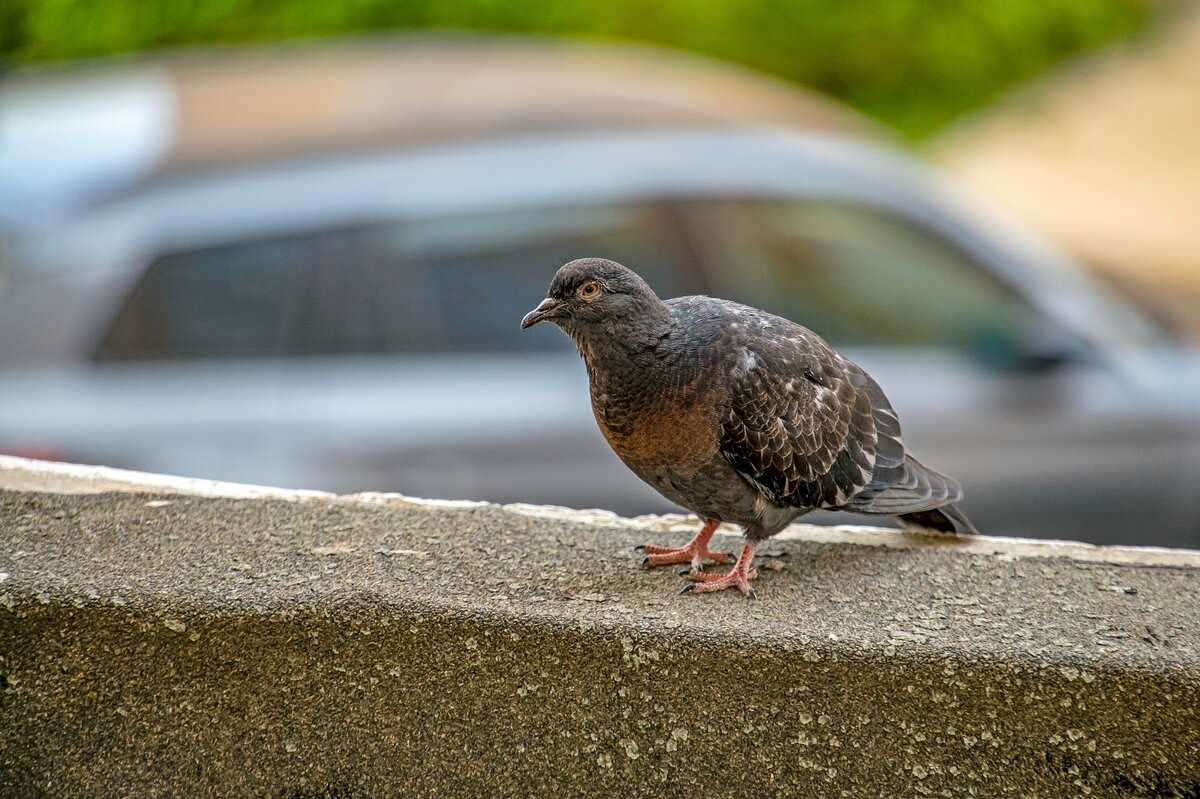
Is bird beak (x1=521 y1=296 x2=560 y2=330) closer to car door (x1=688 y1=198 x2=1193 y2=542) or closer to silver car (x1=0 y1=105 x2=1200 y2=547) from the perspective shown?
silver car (x1=0 y1=105 x2=1200 y2=547)

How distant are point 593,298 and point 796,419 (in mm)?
491

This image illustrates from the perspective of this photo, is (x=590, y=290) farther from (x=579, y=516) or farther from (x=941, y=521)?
(x=941, y=521)

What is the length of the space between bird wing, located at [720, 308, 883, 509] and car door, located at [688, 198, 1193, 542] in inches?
82.2

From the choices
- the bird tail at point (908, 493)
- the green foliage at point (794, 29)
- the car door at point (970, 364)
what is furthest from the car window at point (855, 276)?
the green foliage at point (794, 29)

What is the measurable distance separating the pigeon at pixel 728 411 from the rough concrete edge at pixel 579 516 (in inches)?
6.0

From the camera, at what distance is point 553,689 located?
92.1 inches

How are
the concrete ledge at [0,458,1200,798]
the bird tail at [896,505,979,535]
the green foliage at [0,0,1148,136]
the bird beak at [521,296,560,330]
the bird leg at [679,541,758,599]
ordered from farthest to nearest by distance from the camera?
the green foliage at [0,0,1148,136] → the bird tail at [896,505,979,535] → the bird leg at [679,541,758,599] → the bird beak at [521,296,560,330] → the concrete ledge at [0,458,1200,798]

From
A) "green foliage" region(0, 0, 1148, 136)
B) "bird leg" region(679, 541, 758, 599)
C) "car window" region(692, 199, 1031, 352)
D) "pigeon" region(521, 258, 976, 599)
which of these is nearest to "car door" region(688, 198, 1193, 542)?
"car window" region(692, 199, 1031, 352)

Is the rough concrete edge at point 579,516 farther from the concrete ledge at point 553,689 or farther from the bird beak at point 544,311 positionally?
the bird beak at point 544,311

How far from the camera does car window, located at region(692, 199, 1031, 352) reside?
15.9ft

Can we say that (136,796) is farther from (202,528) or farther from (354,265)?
(354,265)

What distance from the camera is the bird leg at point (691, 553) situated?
2752mm

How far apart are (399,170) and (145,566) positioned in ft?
8.27

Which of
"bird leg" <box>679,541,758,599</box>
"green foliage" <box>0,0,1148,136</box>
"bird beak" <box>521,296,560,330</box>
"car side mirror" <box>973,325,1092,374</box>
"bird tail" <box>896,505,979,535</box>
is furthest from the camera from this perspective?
"green foliage" <box>0,0,1148,136</box>
